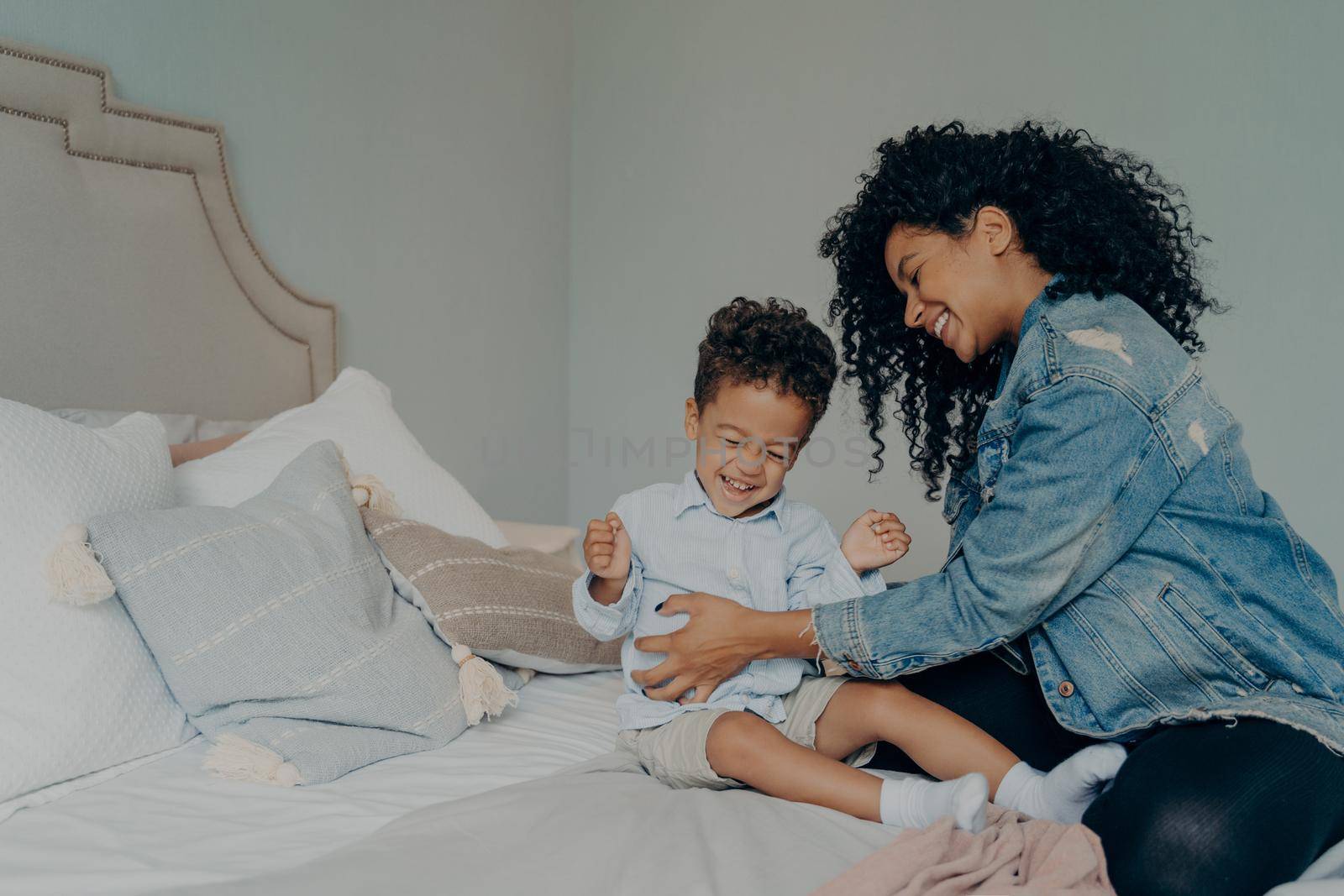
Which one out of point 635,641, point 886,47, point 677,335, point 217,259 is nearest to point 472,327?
point 677,335

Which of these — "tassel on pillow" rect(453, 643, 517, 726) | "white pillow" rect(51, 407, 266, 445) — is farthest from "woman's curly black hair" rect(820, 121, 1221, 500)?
"white pillow" rect(51, 407, 266, 445)

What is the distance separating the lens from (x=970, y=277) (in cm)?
132

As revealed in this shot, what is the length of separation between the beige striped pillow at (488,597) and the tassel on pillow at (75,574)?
406 millimetres

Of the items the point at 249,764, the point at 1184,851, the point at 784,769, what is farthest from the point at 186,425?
the point at 1184,851

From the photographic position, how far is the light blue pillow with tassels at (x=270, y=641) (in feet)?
4.00

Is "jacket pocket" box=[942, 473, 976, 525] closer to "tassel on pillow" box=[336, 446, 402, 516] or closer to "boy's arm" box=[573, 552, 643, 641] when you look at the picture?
"boy's arm" box=[573, 552, 643, 641]

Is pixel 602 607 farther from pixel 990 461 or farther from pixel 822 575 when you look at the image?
pixel 990 461

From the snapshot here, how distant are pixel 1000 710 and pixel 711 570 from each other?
434mm

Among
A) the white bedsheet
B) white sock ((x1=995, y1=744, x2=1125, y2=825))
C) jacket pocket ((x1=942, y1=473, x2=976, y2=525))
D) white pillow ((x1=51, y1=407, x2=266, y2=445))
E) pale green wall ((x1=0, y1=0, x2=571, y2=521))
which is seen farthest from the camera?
pale green wall ((x1=0, y1=0, x2=571, y2=521))

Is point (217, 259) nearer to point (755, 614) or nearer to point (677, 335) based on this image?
point (755, 614)

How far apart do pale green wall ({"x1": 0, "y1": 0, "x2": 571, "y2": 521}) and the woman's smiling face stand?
152 centimetres

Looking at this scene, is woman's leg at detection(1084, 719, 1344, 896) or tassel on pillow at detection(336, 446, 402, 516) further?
tassel on pillow at detection(336, 446, 402, 516)

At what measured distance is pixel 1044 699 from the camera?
1286mm

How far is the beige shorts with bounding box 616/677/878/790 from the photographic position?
123 centimetres
